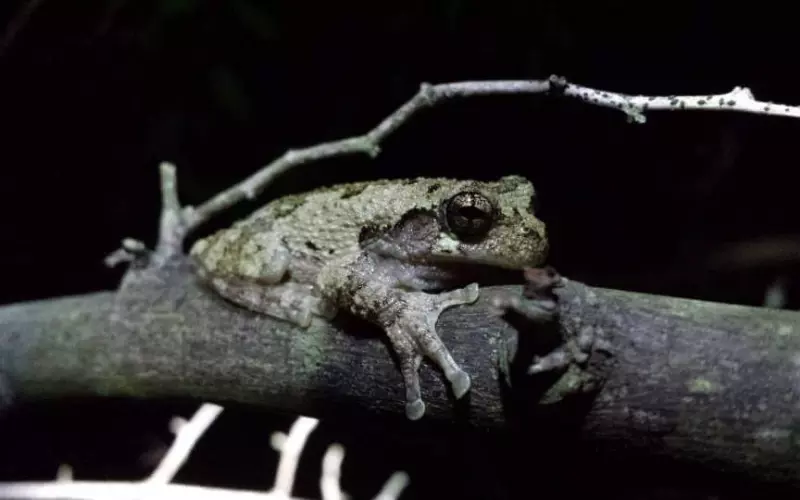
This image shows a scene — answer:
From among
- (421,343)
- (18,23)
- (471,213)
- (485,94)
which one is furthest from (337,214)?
(18,23)

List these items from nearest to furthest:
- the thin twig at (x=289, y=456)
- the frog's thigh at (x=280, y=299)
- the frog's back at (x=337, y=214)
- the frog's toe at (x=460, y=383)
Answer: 1. the frog's toe at (x=460, y=383)
2. the frog's thigh at (x=280, y=299)
3. the thin twig at (x=289, y=456)
4. the frog's back at (x=337, y=214)

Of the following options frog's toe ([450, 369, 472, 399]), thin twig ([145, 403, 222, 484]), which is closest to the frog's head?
frog's toe ([450, 369, 472, 399])

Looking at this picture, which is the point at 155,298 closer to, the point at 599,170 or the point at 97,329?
the point at 97,329

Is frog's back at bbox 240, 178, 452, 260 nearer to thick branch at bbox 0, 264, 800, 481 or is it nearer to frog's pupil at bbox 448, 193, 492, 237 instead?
frog's pupil at bbox 448, 193, 492, 237

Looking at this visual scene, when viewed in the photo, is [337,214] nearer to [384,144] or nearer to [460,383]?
[384,144]

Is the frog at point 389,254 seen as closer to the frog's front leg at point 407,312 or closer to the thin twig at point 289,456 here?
the frog's front leg at point 407,312

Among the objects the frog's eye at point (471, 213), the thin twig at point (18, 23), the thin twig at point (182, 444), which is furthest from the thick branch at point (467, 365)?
the thin twig at point (18, 23)

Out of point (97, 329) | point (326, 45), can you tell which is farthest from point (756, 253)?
point (97, 329)
